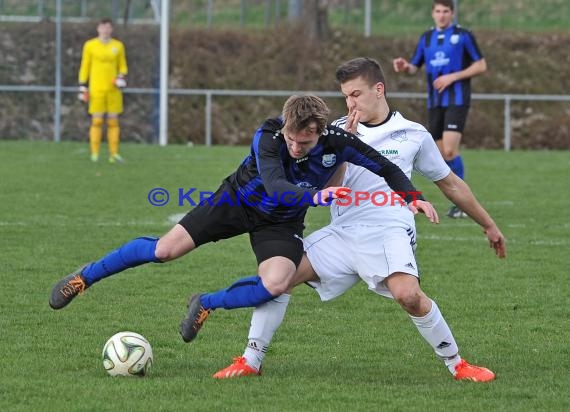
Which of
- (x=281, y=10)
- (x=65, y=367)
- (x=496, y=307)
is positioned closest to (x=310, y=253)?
(x=65, y=367)

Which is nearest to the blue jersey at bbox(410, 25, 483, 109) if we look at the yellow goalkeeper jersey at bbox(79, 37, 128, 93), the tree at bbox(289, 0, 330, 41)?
→ the yellow goalkeeper jersey at bbox(79, 37, 128, 93)

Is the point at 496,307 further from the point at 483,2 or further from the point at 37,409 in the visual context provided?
the point at 483,2

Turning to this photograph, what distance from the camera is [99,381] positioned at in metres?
4.94

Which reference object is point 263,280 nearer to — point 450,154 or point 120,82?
point 450,154

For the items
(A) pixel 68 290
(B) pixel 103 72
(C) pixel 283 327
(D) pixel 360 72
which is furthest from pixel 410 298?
(B) pixel 103 72

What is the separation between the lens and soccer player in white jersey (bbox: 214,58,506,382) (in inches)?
201

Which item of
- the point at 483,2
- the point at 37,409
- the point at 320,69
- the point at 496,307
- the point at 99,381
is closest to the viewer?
the point at 37,409

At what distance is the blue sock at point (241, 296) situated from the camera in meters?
5.11

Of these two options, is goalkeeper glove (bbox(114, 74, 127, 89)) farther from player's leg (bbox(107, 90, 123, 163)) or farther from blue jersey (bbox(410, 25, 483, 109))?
blue jersey (bbox(410, 25, 483, 109))

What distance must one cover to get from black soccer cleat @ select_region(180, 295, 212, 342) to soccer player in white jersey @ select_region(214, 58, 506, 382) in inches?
8.9

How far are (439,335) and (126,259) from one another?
148cm

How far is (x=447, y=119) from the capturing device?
11.6 metres

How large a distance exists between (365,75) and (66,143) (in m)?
15.6

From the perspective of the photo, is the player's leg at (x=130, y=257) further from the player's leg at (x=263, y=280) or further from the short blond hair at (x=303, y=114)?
the short blond hair at (x=303, y=114)
